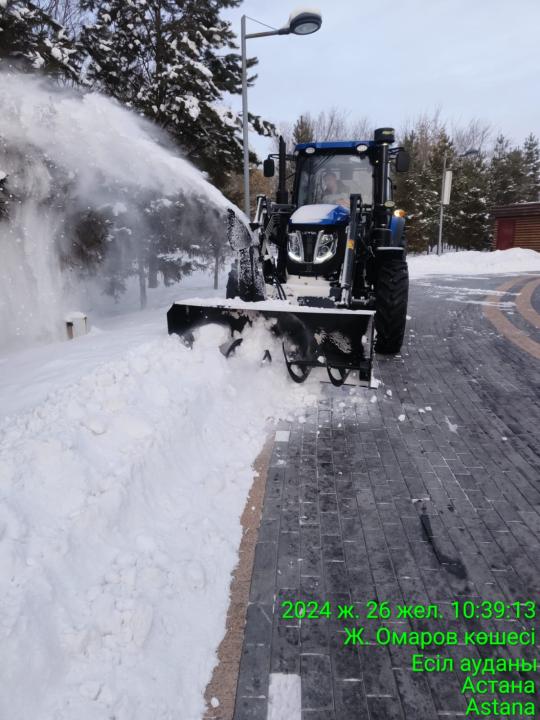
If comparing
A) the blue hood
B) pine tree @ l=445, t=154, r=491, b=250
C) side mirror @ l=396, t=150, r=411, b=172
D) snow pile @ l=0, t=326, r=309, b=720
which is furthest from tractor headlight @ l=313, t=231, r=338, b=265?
pine tree @ l=445, t=154, r=491, b=250

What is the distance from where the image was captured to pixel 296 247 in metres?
5.88

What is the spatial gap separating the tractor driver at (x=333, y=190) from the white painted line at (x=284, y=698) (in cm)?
577

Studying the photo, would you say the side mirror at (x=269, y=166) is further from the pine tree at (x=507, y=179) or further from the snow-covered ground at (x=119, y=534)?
the pine tree at (x=507, y=179)

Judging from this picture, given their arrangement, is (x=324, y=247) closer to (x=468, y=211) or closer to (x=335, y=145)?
(x=335, y=145)

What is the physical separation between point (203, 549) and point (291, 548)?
1.78ft

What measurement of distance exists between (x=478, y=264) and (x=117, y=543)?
22.5 metres

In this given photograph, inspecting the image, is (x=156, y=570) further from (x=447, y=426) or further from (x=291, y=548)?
(x=447, y=426)

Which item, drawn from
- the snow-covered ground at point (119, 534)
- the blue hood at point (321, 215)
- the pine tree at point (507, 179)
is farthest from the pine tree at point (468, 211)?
the snow-covered ground at point (119, 534)

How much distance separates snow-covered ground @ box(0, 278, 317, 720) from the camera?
192cm

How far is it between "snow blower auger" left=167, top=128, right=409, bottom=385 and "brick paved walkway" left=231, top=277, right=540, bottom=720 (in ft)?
2.61

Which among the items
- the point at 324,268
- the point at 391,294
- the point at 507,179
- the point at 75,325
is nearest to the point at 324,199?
the point at 324,268

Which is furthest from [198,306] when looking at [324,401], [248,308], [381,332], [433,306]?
[433,306]

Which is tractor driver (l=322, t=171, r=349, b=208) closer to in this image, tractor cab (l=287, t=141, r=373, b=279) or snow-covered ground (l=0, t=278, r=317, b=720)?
tractor cab (l=287, t=141, r=373, b=279)

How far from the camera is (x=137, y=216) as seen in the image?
10453mm
